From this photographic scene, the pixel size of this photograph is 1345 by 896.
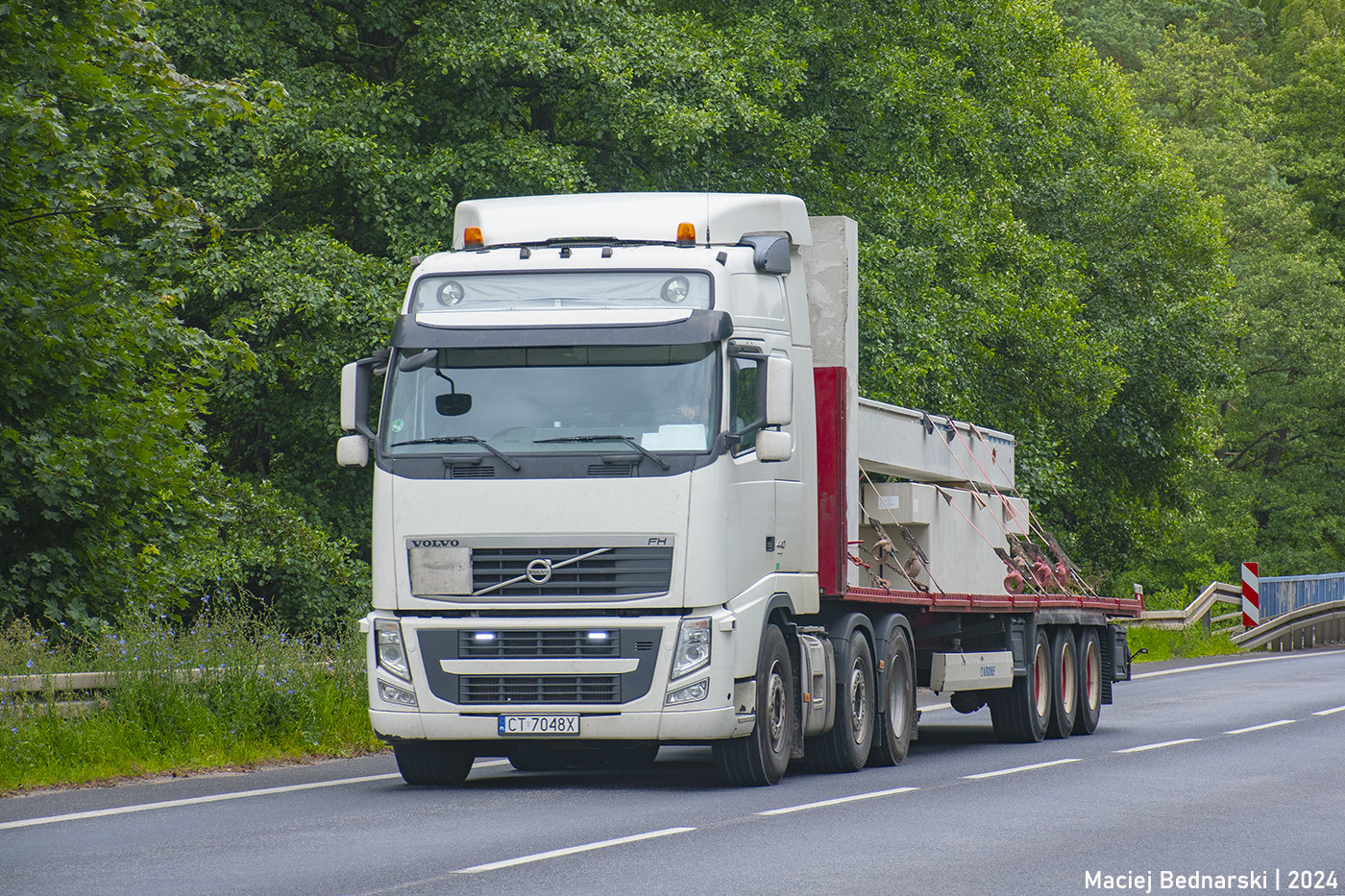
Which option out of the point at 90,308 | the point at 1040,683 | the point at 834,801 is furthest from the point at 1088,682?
the point at 90,308

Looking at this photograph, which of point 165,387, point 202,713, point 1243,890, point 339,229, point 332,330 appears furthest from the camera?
point 339,229

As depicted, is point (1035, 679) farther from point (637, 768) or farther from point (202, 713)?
point (202, 713)

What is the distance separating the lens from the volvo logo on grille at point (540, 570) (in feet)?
39.0

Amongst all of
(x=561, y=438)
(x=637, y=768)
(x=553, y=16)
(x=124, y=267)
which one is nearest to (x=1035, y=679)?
(x=637, y=768)

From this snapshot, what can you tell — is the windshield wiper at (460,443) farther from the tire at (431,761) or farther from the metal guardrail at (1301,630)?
the metal guardrail at (1301,630)

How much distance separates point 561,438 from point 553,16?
1452 centimetres

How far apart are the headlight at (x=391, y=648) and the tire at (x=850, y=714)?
131 inches

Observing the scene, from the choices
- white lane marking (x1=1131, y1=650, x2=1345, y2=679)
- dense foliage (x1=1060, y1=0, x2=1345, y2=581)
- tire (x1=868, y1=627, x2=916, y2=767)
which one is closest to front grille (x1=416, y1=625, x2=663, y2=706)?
tire (x1=868, y1=627, x2=916, y2=767)

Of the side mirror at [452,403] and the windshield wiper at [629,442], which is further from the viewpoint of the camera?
the side mirror at [452,403]

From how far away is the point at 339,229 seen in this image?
88.1 ft

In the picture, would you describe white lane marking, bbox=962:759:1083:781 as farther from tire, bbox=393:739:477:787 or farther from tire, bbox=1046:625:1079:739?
tire, bbox=393:739:477:787

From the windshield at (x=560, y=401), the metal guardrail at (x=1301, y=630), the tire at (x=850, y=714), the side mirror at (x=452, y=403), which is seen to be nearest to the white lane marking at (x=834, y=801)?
the tire at (x=850, y=714)

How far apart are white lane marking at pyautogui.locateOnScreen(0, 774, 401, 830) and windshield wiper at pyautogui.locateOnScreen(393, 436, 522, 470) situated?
2375 millimetres

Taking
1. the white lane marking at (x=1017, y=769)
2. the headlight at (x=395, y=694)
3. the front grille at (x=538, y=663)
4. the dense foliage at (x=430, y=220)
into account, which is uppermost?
the dense foliage at (x=430, y=220)
